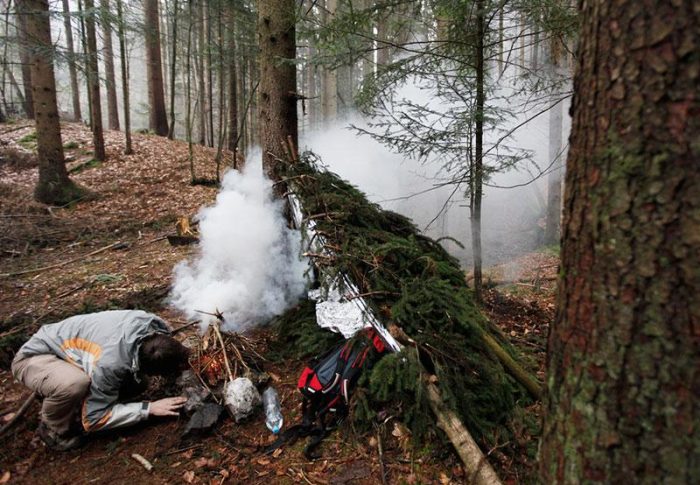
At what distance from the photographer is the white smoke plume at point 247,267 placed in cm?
494

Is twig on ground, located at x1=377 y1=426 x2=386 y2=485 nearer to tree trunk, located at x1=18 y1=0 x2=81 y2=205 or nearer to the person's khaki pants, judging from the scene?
the person's khaki pants

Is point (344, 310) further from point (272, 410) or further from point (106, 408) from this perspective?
point (106, 408)

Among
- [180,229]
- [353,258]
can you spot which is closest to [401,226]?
[353,258]

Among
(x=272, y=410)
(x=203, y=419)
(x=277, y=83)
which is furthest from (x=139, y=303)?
(x=277, y=83)

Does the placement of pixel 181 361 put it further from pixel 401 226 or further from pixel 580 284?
pixel 580 284

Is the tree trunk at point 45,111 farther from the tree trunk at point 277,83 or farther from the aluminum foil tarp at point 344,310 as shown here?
the aluminum foil tarp at point 344,310

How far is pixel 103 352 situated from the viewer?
11.1ft

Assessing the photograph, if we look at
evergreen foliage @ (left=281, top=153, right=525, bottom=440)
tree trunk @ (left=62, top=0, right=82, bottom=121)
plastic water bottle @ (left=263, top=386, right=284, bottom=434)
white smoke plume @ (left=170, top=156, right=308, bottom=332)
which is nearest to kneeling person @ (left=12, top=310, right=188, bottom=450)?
plastic water bottle @ (left=263, top=386, right=284, bottom=434)

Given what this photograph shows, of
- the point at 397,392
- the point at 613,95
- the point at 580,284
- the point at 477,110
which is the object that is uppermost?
the point at 477,110

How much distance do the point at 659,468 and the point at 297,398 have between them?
290 cm

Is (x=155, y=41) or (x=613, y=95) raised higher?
(x=155, y=41)

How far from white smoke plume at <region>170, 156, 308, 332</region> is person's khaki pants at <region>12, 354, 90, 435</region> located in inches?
60.2

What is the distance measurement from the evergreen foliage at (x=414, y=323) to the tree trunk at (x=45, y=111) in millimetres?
8238

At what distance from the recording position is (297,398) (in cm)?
356
